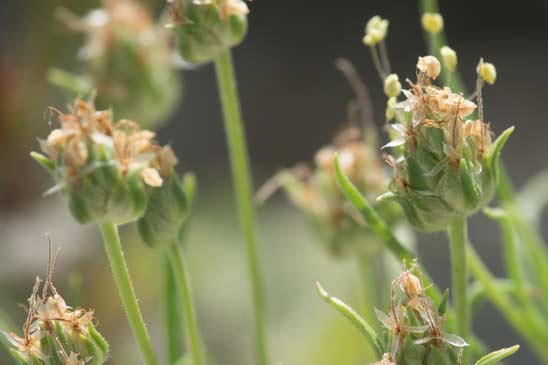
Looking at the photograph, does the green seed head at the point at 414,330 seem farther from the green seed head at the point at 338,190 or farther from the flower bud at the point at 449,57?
the green seed head at the point at 338,190

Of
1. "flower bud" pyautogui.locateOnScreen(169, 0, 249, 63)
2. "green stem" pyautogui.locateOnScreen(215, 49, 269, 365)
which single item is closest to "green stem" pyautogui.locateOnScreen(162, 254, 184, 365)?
"green stem" pyautogui.locateOnScreen(215, 49, 269, 365)

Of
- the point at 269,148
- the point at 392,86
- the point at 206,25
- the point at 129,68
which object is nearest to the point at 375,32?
the point at 392,86

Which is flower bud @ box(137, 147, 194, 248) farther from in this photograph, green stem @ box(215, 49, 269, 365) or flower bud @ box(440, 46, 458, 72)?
flower bud @ box(440, 46, 458, 72)

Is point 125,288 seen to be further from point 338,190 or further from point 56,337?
point 338,190

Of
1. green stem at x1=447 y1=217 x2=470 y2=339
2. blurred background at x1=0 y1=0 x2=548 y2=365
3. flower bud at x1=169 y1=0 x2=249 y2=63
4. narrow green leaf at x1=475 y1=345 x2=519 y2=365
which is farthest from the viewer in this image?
blurred background at x1=0 y1=0 x2=548 y2=365

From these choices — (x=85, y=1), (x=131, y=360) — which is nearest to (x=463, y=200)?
(x=131, y=360)

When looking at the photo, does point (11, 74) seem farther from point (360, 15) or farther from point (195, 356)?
point (195, 356)
